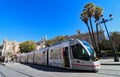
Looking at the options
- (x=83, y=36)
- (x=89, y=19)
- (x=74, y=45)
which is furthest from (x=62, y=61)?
(x=83, y=36)

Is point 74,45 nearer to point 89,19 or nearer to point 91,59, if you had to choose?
point 91,59

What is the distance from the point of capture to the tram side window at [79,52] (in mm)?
12482

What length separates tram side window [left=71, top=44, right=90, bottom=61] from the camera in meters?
12.5

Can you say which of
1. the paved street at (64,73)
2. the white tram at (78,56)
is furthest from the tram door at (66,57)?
the paved street at (64,73)

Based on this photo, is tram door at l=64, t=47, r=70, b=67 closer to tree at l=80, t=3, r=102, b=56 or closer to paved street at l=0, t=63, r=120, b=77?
paved street at l=0, t=63, r=120, b=77

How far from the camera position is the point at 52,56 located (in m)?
19.5

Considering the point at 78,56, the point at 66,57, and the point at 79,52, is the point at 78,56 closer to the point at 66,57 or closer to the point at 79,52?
the point at 79,52

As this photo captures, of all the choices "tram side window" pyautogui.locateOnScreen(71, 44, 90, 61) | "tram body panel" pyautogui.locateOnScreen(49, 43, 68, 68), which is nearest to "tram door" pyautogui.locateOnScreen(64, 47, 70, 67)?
"tram body panel" pyautogui.locateOnScreen(49, 43, 68, 68)

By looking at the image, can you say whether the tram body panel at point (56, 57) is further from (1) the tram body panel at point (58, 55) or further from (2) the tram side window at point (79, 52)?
(2) the tram side window at point (79, 52)

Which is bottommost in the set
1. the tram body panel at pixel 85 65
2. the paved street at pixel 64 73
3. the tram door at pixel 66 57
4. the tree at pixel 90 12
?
the paved street at pixel 64 73

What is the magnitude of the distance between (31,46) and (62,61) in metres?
65.1

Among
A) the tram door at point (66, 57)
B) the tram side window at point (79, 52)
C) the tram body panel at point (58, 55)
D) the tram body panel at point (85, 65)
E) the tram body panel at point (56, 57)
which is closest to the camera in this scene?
the tram body panel at point (85, 65)

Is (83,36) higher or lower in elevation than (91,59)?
higher

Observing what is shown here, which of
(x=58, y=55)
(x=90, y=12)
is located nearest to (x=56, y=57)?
(x=58, y=55)
